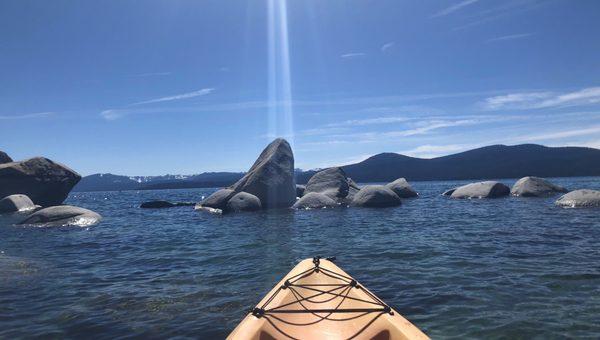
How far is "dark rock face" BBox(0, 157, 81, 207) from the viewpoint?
42375 mm

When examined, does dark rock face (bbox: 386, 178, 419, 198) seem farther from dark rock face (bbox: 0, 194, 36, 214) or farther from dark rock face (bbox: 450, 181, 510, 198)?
dark rock face (bbox: 0, 194, 36, 214)

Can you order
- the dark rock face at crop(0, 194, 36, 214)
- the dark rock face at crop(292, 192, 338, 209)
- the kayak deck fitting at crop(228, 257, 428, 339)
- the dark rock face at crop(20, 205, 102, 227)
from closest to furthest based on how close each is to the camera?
1. the kayak deck fitting at crop(228, 257, 428, 339)
2. the dark rock face at crop(20, 205, 102, 227)
3. the dark rock face at crop(292, 192, 338, 209)
4. the dark rock face at crop(0, 194, 36, 214)

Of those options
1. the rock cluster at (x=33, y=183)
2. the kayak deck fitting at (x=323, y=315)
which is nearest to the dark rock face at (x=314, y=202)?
the kayak deck fitting at (x=323, y=315)

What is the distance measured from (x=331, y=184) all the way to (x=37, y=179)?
32.8 meters

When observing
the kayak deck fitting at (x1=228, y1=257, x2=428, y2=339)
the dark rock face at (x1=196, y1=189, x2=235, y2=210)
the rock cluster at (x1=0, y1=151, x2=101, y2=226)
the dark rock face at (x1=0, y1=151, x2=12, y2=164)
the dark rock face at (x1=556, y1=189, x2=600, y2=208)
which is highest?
the dark rock face at (x1=0, y1=151, x2=12, y2=164)

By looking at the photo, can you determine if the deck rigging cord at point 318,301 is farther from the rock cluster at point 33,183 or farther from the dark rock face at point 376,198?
the rock cluster at point 33,183

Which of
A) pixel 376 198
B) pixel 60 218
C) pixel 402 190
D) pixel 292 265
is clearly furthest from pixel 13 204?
pixel 402 190

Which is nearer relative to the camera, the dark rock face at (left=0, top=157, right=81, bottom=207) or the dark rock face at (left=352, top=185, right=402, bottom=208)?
the dark rock face at (left=352, top=185, right=402, bottom=208)

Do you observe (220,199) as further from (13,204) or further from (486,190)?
(486,190)

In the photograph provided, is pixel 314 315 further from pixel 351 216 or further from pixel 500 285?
pixel 351 216

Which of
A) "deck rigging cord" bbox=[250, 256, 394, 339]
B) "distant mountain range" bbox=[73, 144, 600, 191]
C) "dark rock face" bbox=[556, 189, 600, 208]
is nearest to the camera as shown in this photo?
"deck rigging cord" bbox=[250, 256, 394, 339]

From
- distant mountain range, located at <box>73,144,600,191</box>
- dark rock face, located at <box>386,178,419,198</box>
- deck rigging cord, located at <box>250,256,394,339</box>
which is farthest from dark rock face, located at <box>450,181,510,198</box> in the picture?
distant mountain range, located at <box>73,144,600,191</box>

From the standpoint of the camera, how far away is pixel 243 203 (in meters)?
32.0

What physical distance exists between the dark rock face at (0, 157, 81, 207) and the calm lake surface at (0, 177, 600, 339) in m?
26.0
